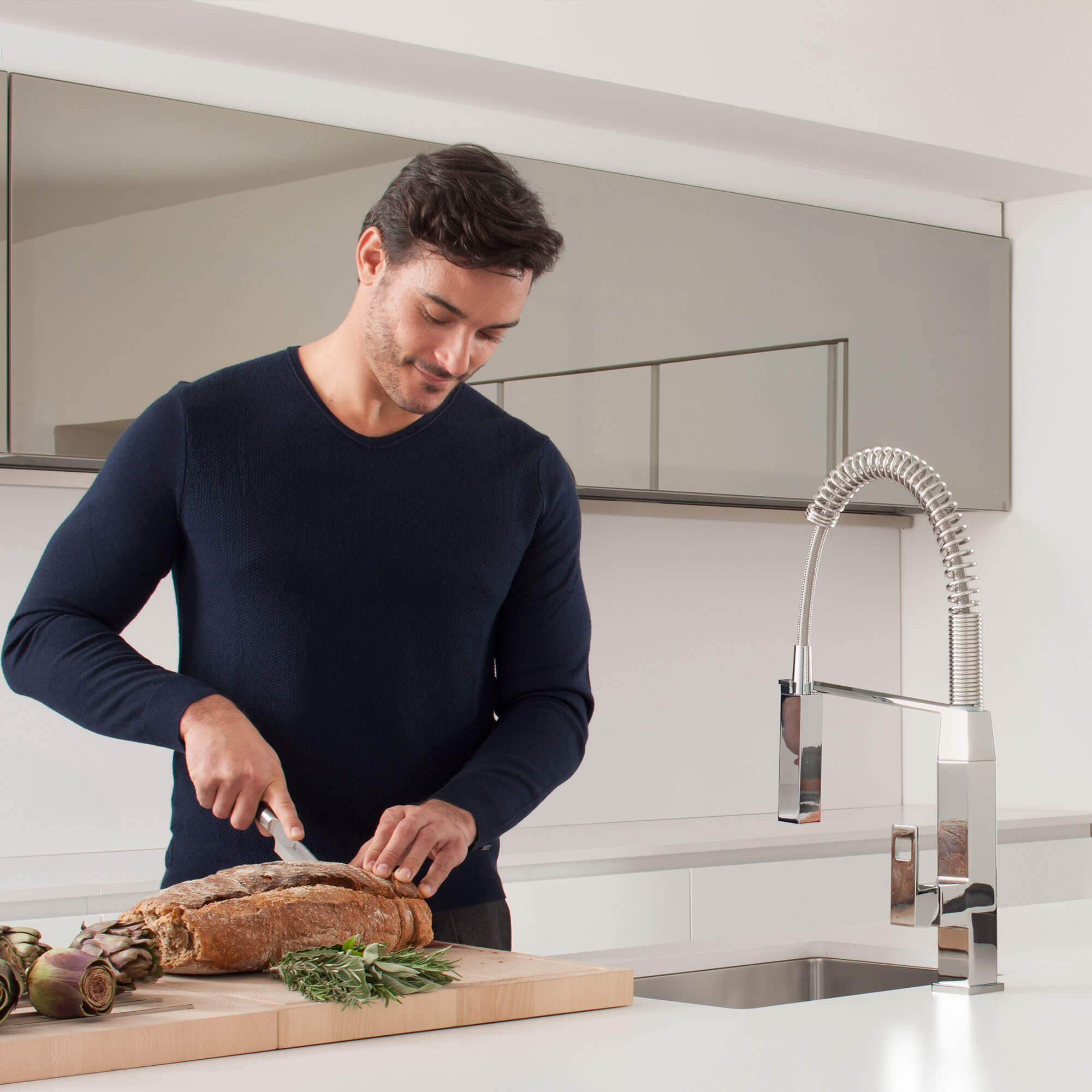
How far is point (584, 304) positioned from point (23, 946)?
2084mm

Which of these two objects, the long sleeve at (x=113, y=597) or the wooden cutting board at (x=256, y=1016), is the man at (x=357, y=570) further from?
the wooden cutting board at (x=256, y=1016)

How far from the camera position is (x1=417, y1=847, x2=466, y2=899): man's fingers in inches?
49.3

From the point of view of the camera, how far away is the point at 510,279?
55.9 inches

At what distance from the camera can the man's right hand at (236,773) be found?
1.22 meters

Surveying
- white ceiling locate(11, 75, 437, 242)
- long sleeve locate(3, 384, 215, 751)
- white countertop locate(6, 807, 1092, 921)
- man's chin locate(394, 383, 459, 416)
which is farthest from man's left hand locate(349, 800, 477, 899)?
white ceiling locate(11, 75, 437, 242)

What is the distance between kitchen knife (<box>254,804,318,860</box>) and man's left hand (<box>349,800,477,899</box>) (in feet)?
0.16

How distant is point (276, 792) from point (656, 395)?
6.12 feet

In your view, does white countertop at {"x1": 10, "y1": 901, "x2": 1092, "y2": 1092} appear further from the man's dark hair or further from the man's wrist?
the man's dark hair

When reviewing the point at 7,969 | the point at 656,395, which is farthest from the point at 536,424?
the point at 7,969

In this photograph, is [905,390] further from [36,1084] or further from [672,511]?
[36,1084]

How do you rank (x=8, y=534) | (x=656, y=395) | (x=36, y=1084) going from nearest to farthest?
1. (x=36, y=1084)
2. (x=8, y=534)
3. (x=656, y=395)

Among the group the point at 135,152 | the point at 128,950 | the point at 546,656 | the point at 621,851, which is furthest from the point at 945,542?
the point at 135,152

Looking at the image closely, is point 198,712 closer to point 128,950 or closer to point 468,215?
point 128,950

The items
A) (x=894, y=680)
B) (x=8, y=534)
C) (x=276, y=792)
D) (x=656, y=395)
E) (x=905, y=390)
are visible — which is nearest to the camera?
(x=276, y=792)
